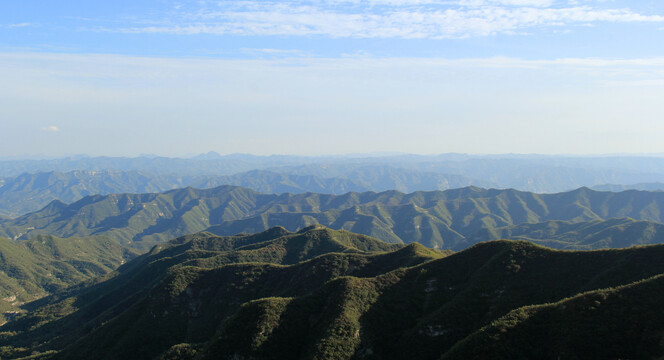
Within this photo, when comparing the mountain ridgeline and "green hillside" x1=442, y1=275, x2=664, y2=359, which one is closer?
"green hillside" x1=442, y1=275, x2=664, y2=359

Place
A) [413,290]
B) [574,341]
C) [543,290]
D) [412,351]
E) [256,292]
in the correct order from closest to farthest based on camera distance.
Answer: [574,341] → [412,351] → [543,290] → [413,290] → [256,292]

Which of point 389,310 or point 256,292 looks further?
point 256,292

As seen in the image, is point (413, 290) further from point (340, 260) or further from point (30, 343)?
point (30, 343)

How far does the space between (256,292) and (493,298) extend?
93883mm

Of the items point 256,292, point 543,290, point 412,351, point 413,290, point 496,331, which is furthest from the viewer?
point 256,292

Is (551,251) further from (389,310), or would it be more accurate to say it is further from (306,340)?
(306,340)

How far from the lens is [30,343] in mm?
177750

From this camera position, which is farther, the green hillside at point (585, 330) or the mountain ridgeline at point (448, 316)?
the mountain ridgeline at point (448, 316)

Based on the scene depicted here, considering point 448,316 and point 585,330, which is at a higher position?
point 585,330

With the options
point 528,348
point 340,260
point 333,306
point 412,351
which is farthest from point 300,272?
point 528,348

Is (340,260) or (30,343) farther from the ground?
(340,260)

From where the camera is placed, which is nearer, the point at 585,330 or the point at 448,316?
the point at 585,330

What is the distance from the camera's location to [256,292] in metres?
150

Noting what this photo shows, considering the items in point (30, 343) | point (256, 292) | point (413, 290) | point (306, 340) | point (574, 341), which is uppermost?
point (574, 341)
